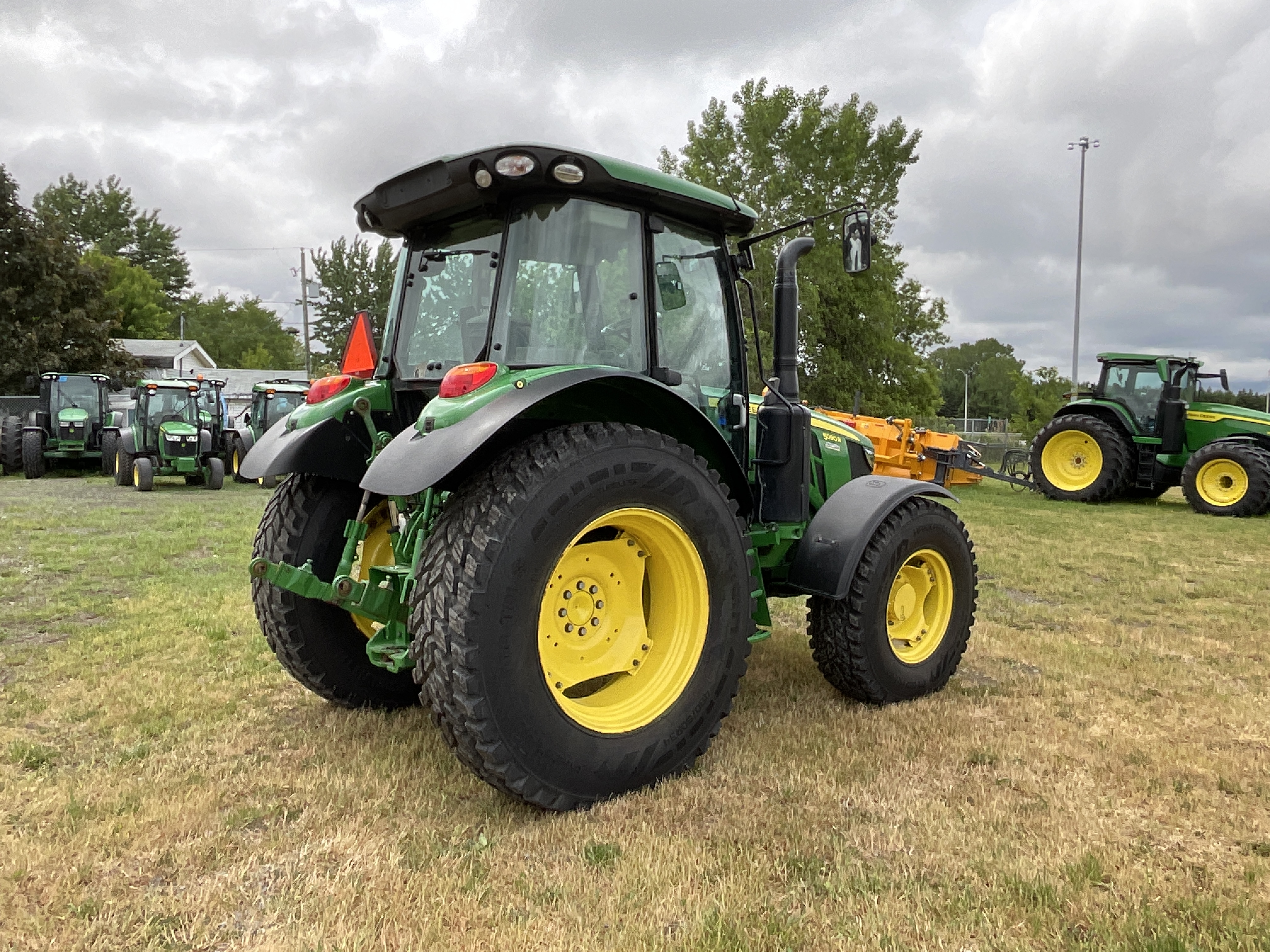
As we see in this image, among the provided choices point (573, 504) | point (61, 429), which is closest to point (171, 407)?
point (61, 429)

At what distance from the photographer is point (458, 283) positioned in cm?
343

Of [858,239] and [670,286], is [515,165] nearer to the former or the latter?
[670,286]

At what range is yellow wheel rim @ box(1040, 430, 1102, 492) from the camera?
14516mm

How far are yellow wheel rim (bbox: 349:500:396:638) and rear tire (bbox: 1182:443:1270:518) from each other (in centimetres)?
1359

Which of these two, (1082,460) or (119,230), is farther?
(119,230)

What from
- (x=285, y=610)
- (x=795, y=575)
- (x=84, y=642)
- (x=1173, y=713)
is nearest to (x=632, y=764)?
(x=795, y=575)

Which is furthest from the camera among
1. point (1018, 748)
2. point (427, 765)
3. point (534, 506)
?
point (1018, 748)

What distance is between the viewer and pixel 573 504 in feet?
8.87

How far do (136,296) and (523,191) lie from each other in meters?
51.8

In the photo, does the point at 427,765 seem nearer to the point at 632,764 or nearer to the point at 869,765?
the point at 632,764

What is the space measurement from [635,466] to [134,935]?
1871mm

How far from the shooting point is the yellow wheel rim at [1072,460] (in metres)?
14.5

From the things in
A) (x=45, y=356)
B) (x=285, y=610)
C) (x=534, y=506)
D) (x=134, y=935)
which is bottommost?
(x=134, y=935)

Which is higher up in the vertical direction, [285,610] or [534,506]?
[534,506]
